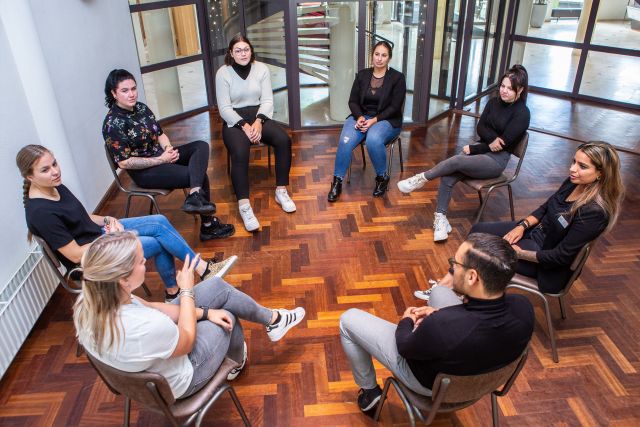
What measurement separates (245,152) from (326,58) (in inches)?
91.4

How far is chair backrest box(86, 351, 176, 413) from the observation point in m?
1.81

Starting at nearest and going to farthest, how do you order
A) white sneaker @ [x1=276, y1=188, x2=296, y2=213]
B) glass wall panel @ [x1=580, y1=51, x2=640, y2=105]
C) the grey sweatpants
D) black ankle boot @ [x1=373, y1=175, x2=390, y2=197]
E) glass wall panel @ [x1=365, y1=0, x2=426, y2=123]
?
the grey sweatpants → white sneaker @ [x1=276, y1=188, x2=296, y2=213] → black ankle boot @ [x1=373, y1=175, x2=390, y2=197] → glass wall panel @ [x1=365, y1=0, x2=426, y2=123] → glass wall panel @ [x1=580, y1=51, x2=640, y2=105]

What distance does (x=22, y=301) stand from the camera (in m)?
2.93

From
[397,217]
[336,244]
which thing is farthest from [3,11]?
[397,217]

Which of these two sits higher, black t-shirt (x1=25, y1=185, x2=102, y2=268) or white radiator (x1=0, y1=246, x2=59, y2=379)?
black t-shirt (x1=25, y1=185, x2=102, y2=268)

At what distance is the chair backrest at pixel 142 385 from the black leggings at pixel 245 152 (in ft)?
8.15

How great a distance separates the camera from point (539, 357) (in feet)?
9.58

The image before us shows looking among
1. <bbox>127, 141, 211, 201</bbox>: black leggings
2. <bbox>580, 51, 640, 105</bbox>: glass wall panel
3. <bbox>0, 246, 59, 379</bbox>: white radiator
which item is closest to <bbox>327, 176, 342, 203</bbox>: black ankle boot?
<bbox>127, 141, 211, 201</bbox>: black leggings

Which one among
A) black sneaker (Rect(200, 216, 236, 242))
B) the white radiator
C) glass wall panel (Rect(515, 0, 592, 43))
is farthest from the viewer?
glass wall panel (Rect(515, 0, 592, 43))

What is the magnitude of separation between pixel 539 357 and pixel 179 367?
2131 millimetres

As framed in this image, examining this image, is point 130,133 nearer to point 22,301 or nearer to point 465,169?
point 22,301

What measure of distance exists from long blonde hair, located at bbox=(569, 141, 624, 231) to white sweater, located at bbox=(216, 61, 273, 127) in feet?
9.45

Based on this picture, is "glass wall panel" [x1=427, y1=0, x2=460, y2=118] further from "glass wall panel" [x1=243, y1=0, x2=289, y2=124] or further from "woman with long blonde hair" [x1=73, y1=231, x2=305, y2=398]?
"woman with long blonde hair" [x1=73, y1=231, x2=305, y2=398]

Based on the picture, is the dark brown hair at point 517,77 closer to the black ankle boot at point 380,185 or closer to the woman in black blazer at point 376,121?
the woman in black blazer at point 376,121
